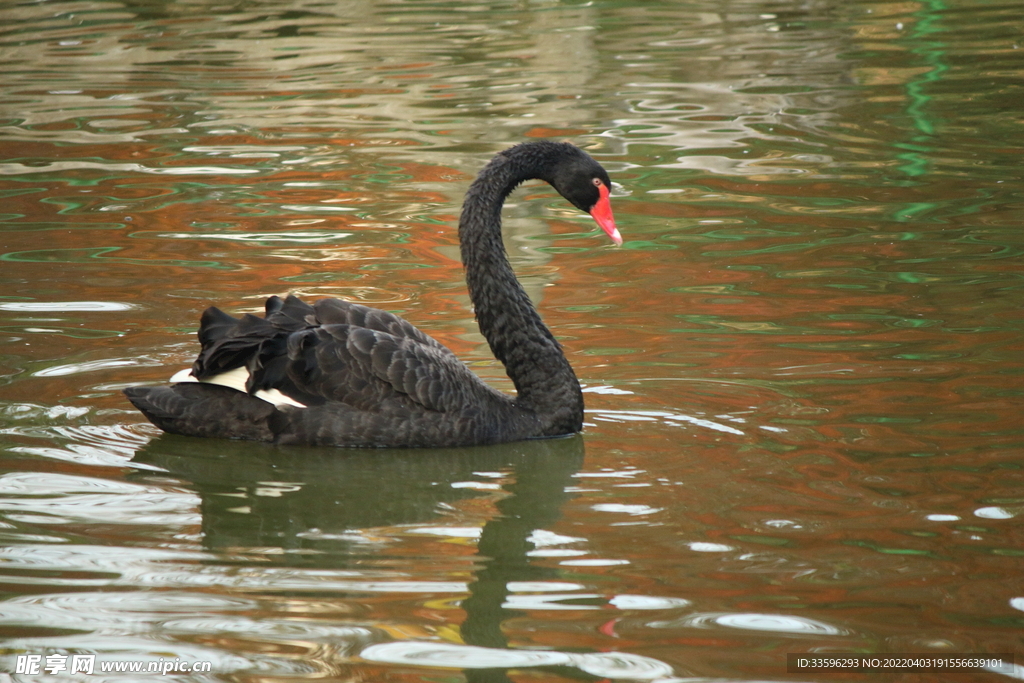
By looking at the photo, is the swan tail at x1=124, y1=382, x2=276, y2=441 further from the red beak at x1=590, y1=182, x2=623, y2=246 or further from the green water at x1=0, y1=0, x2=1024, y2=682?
the red beak at x1=590, y1=182, x2=623, y2=246

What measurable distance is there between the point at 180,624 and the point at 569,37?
40.3 feet

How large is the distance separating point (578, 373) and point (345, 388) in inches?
47.6

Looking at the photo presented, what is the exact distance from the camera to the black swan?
485cm

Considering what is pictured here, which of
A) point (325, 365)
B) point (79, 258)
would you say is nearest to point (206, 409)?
point (325, 365)

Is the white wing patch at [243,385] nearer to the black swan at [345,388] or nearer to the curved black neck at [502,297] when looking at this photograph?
the black swan at [345,388]

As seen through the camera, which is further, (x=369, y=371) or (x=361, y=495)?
(x=369, y=371)

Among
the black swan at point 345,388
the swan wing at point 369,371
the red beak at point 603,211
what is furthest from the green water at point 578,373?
the red beak at point 603,211

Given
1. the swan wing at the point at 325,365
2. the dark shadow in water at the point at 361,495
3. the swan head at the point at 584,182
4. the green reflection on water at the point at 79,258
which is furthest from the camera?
the green reflection on water at the point at 79,258

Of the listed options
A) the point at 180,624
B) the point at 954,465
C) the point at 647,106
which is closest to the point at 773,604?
the point at 954,465

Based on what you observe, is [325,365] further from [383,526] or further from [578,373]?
[578,373]

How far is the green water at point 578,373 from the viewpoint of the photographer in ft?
11.4

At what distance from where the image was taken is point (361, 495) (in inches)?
177

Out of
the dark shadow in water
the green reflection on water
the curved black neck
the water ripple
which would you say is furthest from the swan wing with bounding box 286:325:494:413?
the green reflection on water

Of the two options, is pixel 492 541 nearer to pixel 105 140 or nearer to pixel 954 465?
Result: pixel 954 465
